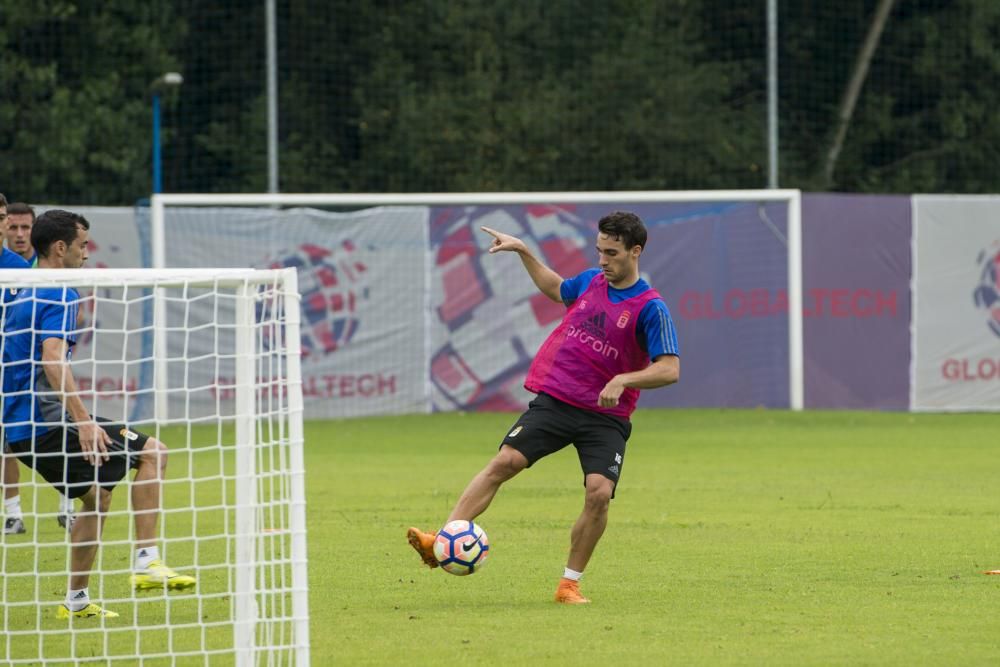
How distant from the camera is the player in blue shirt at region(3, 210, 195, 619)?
7.60 metres

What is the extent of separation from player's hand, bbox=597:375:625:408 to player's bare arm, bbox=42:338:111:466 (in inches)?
89.9

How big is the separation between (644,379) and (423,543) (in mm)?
1308

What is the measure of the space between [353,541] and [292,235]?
11.2 metres

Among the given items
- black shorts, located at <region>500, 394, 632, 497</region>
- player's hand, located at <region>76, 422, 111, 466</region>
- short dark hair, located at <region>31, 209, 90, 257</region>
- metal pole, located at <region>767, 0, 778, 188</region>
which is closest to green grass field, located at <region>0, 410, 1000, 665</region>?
player's hand, located at <region>76, 422, 111, 466</region>

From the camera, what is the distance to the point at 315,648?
7.20 m

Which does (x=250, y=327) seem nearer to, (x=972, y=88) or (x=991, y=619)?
(x=991, y=619)

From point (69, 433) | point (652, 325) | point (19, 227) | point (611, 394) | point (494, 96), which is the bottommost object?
point (69, 433)

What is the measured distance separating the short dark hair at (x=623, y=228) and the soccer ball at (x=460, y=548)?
5.21 ft

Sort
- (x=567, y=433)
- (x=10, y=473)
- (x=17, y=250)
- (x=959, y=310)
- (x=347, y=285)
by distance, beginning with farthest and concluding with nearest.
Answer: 1. (x=959, y=310)
2. (x=347, y=285)
3. (x=17, y=250)
4. (x=10, y=473)
5. (x=567, y=433)

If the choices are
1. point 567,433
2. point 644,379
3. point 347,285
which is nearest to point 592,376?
point 567,433

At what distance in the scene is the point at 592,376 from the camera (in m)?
8.58

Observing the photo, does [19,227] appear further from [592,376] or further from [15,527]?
[592,376]

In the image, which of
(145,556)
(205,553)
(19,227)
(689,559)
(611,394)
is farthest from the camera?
(19,227)

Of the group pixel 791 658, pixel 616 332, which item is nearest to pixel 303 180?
pixel 616 332
